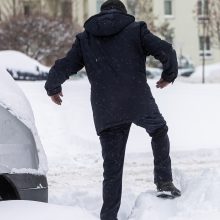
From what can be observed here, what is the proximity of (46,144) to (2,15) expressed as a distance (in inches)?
1146

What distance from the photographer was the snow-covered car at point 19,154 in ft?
12.6

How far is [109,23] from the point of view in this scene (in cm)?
499

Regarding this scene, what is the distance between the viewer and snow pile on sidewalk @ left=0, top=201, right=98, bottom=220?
Result: 9.97 ft

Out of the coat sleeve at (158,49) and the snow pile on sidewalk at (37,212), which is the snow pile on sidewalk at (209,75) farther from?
the snow pile on sidewalk at (37,212)

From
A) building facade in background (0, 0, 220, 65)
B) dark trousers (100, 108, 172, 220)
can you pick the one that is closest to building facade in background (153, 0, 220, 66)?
building facade in background (0, 0, 220, 65)

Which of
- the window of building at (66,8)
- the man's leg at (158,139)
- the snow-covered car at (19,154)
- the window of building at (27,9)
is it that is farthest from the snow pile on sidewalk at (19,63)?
the window of building at (66,8)

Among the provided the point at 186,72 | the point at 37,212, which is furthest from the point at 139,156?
the point at 186,72

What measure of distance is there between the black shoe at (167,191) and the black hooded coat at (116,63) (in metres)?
0.60

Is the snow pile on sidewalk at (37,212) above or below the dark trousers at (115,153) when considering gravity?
above

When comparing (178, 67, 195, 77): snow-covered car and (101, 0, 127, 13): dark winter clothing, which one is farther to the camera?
(178, 67, 195, 77): snow-covered car

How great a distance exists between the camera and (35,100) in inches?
572

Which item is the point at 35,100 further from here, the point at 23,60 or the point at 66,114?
the point at 23,60

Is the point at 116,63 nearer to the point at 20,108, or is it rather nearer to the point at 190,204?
the point at 190,204

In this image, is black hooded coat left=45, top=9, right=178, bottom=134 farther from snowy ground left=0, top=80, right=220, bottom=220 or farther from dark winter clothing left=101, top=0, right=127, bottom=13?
snowy ground left=0, top=80, right=220, bottom=220
